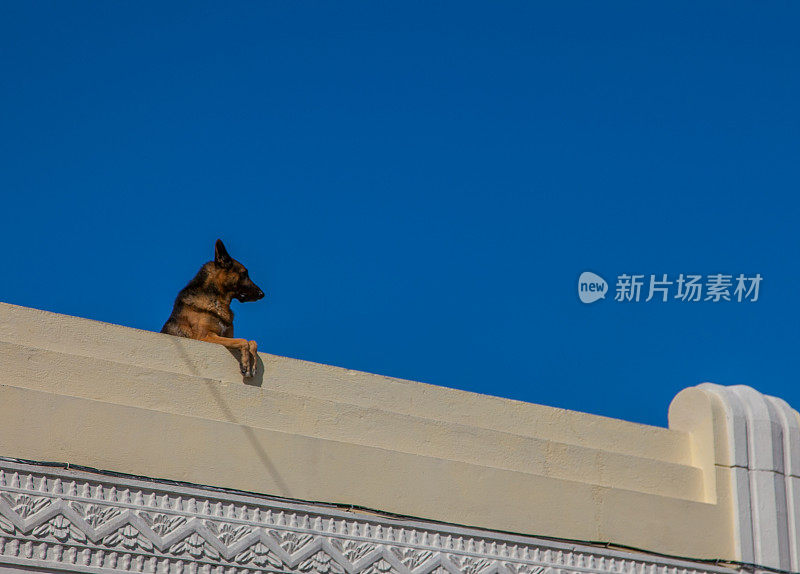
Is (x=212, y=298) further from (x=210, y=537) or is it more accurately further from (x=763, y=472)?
(x=763, y=472)

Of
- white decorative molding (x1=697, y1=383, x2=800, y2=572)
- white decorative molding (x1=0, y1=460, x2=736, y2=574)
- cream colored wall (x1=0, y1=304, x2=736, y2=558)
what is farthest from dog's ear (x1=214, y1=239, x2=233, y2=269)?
white decorative molding (x1=697, y1=383, x2=800, y2=572)

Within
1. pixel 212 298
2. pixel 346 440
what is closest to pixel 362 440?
pixel 346 440

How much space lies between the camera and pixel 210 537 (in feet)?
23.4

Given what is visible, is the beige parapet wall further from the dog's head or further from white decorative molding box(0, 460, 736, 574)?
the dog's head

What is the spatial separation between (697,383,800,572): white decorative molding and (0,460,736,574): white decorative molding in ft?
4.83

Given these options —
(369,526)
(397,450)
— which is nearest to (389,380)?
(397,450)

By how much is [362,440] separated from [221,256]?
2133 mm

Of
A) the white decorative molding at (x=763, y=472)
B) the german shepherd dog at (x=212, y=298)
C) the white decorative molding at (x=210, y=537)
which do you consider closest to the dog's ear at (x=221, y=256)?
the german shepherd dog at (x=212, y=298)

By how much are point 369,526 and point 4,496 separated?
237 cm

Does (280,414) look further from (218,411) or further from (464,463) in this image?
(464,463)

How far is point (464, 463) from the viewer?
7973 millimetres

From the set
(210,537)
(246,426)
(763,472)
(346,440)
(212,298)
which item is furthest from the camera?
(212,298)

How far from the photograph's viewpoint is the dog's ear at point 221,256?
29.6 ft

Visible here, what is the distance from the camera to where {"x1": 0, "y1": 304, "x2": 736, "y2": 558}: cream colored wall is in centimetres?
712
